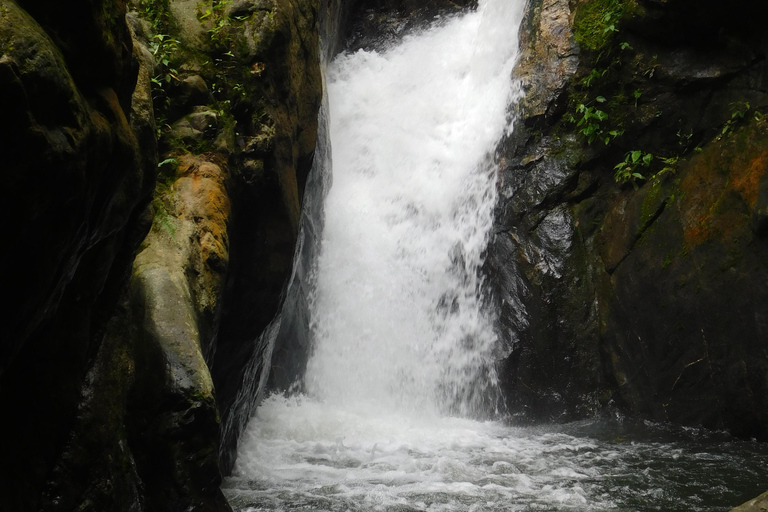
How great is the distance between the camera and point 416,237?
10445 mm

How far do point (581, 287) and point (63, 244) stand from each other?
287 inches

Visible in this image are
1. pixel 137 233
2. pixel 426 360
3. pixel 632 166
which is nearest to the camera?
pixel 137 233

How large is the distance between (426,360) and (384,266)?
75.1 inches

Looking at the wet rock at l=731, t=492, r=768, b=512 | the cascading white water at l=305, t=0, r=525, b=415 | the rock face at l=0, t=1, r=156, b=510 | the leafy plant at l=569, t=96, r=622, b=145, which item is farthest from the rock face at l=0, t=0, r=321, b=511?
the leafy plant at l=569, t=96, r=622, b=145

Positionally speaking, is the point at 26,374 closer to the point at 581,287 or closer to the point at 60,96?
the point at 60,96

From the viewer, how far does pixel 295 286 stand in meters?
9.02

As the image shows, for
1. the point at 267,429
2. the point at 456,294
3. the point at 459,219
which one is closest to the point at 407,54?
the point at 459,219

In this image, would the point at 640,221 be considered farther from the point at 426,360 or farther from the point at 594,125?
the point at 426,360

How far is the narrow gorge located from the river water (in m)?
0.05

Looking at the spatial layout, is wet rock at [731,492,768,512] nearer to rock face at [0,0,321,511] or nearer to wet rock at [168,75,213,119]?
rock face at [0,0,321,511]

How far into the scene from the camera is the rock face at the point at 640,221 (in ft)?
22.3

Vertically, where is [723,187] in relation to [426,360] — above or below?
above

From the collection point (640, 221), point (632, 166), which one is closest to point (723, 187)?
point (640, 221)

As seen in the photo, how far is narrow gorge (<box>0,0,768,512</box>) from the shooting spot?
8.79ft
